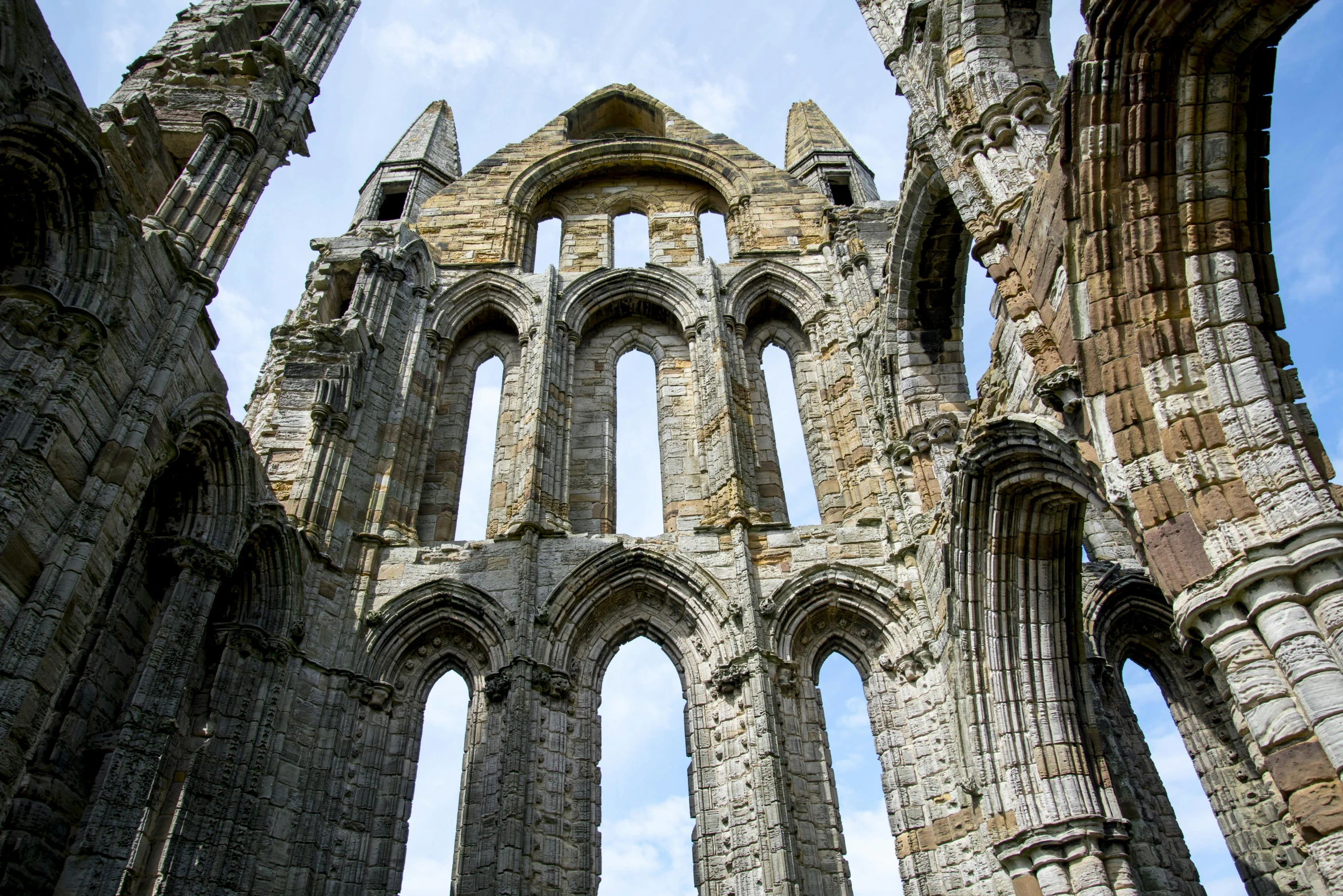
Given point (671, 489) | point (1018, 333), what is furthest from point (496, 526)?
point (1018, 333)

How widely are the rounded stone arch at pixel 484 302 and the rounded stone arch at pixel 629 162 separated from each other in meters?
2.75

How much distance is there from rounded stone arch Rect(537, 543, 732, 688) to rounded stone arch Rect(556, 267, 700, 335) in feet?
13.7

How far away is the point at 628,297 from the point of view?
14.0 m

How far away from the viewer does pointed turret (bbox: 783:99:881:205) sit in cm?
1623

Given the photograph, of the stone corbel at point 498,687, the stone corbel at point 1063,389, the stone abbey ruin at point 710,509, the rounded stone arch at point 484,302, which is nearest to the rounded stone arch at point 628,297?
the stone abbey ruin at point 710,509

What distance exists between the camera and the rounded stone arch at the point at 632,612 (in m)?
10.0

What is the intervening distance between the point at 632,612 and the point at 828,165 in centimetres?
942

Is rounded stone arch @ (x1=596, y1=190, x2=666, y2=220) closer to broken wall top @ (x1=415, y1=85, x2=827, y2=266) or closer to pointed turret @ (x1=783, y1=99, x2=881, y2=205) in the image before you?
broken wall top @ (x1=415, y1=85, x2=827, y2=266)

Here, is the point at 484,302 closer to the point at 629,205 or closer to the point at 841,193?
the point at 629,205

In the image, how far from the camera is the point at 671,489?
38.8 feet

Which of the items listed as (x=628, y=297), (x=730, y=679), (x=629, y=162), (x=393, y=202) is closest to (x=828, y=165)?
(x=629, y=162)

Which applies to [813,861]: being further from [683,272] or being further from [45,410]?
[683,272]

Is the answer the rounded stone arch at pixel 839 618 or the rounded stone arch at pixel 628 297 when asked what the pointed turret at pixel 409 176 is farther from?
the rounded stone arch at pixel 839 618

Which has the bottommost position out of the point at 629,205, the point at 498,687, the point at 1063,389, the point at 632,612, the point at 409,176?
Answer: the point at 1063,389
